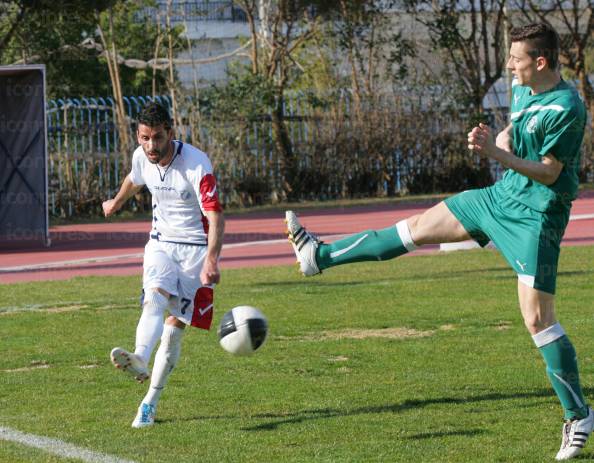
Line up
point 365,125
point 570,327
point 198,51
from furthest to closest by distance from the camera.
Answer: point 198,51 → point 365,125 → point 570,327

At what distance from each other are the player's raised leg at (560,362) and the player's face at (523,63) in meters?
1.02

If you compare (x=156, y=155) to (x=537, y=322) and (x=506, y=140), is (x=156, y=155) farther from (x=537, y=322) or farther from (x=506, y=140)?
(x=537, y=322)

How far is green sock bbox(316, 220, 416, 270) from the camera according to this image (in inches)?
254

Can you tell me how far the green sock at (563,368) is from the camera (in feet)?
19.5

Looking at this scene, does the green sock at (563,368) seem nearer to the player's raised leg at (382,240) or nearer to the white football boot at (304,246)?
the player's raised leg at (382,240)

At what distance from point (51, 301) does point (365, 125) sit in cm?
1572

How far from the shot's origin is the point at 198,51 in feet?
141

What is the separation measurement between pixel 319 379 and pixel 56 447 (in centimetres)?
229

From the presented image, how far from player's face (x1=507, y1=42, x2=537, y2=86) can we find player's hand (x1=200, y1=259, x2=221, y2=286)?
6.48 feet

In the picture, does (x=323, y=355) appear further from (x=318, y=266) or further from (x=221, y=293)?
(x=221, y=293)

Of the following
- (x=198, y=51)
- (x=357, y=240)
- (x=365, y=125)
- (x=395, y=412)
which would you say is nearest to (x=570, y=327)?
(x=395, y=412)

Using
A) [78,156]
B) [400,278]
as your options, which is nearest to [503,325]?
[400,278]

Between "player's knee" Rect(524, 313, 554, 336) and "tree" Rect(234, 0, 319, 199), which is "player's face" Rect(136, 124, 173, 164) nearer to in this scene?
"player's knee" Rect(524, 313, 554, 336)

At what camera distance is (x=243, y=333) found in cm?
644
